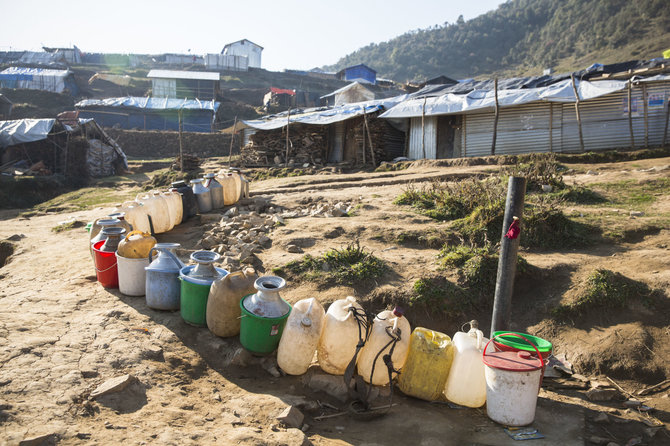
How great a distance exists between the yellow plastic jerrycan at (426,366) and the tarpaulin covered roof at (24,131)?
19401 millimetres

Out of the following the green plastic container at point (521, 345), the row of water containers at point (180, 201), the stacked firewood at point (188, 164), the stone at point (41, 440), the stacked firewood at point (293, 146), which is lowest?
the stone at point (41, 440)

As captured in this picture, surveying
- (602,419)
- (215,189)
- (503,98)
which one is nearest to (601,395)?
(602,419)

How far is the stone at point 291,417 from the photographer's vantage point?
294cm

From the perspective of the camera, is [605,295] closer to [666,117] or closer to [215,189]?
[215,189]

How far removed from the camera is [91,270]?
221 inches

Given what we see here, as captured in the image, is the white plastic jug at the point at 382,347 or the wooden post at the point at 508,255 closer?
the white plastic jug at the point at 382,347

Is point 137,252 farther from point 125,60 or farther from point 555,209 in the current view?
point 125,60

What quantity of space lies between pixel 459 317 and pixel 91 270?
4471 millimetres

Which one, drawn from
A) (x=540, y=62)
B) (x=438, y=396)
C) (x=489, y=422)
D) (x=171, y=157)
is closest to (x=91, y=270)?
(x=438, y=396)

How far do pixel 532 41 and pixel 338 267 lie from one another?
56818 mm

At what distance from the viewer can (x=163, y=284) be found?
4.44m

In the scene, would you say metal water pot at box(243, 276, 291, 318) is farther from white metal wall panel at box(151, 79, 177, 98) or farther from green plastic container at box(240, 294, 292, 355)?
white metal wall panel at box(151, 79, 177, 98)

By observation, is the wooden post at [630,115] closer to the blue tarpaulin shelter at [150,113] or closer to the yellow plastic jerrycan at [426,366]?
the yellow plastic jerrycan at [426,366]

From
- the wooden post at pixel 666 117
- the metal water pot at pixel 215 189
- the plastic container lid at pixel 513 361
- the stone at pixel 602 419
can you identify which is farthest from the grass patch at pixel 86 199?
the wooden post at pixel 666 117
